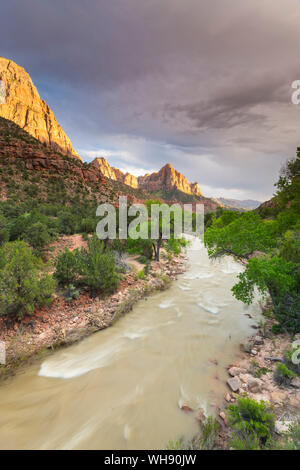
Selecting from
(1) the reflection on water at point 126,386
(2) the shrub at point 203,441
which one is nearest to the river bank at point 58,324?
(1) the reflection on water at point 126,386

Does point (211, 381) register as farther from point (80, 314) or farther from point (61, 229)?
point (61, 229)

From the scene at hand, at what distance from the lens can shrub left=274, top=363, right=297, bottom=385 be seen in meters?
4.33

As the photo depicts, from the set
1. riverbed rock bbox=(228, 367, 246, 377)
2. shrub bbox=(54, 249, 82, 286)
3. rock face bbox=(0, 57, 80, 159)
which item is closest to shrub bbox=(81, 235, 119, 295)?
shrub bbox=(54, 249, 82, 286)

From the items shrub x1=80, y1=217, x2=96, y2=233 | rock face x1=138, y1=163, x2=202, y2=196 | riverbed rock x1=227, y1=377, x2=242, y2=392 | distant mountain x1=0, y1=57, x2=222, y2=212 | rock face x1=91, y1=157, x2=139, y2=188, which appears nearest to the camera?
riverbed rock x1=227, y1=377, x2=242, y2=392

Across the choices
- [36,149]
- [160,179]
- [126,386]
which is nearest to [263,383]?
[126,386]

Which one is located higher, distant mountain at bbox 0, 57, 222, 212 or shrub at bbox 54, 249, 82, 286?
distant mountain at bbox 0, 57, 222, 212

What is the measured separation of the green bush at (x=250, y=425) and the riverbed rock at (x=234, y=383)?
0.92 metres

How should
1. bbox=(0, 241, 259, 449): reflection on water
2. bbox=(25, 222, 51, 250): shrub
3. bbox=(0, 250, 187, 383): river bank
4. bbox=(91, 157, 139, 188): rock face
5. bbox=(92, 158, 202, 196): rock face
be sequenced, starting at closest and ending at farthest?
bbox=(0, 241, 259, 449): reflection on water → bbox=(0, 250, 187, 383): river bank → bbox=(25, 222, 51, 250): shrub → bbox=(91, 157, 139, 188): rock face → bbox=(92, 158, 202, 196): rock face

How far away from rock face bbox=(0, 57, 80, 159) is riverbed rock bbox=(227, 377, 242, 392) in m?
97.8

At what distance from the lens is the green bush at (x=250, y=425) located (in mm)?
3002

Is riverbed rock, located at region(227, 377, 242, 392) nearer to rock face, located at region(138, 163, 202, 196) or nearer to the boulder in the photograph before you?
the boulder

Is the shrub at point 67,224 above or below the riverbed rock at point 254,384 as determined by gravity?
above

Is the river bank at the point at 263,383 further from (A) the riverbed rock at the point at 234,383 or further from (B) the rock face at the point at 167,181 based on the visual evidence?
(B) the rock face at the point at 167,181

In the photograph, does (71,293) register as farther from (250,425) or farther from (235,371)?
(250,425)
